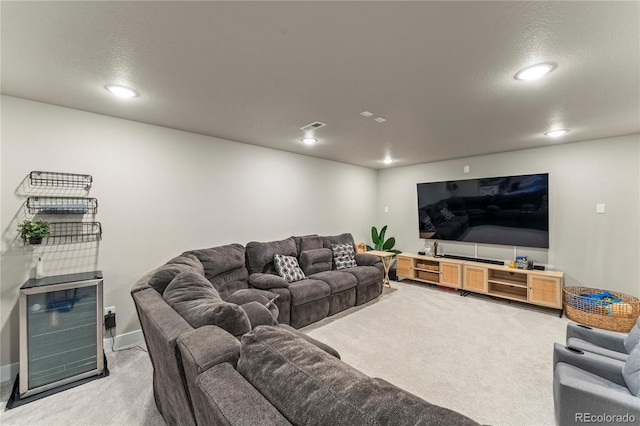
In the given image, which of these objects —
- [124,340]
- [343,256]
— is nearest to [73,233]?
[124,340]

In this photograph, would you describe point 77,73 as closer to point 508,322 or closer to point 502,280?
point 508,322

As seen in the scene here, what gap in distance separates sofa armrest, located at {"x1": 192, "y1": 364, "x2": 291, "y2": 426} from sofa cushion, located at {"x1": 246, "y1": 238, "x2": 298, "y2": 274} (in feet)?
9.13

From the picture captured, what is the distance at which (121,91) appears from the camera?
90.0 inches

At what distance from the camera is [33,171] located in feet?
8.13

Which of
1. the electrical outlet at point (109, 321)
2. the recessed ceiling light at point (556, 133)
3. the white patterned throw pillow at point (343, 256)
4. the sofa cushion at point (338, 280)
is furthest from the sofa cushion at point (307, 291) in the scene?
the recessed ceiling light at point (556, 133)

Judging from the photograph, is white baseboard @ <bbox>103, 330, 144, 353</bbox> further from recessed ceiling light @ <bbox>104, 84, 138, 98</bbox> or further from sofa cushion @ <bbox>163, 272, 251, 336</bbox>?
recessed ceiling light @ <bbox>104, 84, 138, 98</bbox>

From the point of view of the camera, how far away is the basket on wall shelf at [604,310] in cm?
325

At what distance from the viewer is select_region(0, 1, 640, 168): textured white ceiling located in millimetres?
1397

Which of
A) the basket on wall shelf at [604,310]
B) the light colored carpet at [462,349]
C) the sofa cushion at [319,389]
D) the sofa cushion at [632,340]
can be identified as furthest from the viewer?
the basket on wall shelf at [604,310]

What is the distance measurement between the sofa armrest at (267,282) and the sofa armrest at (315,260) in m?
0.73

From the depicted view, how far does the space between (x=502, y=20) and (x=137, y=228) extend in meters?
3.56

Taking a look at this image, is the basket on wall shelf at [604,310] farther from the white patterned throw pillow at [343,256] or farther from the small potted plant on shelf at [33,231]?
the small potted plant on shelf at [33,231]

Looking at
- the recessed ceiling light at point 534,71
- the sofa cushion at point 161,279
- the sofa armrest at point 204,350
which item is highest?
the recessed ceiling light at point 534,71

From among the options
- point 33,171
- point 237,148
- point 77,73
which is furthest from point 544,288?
point 33,171
